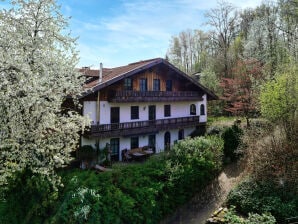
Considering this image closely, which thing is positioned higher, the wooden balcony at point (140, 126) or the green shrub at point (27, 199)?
the wooden balcony at point (140, 126)

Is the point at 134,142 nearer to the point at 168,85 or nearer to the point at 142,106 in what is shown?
the point at 142,106

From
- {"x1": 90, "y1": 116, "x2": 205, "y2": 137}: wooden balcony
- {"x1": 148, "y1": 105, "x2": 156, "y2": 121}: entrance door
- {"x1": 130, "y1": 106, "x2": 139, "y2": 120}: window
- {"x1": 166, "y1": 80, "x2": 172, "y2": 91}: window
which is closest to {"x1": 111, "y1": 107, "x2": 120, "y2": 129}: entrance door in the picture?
{"x1": 90, "y1": 116, "x2": 205, "y2": 137}: wooden balcony

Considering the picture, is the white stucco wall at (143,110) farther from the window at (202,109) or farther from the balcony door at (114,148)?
the balcony door at (114,148)

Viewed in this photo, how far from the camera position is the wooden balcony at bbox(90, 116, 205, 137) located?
16875 mm

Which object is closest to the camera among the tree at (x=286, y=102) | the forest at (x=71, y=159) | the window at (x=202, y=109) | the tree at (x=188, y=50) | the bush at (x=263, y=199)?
the forest at (x=71, y=159)

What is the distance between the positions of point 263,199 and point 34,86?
9.65m

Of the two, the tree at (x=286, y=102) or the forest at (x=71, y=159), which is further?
the tree at (x=286, y=102)

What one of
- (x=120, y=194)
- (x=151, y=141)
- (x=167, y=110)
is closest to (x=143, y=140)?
(x=151, y=141)

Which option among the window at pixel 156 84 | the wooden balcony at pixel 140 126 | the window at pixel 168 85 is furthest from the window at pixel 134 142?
the window at pixel 168 85

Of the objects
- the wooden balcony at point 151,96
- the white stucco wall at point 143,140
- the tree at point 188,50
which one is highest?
the tree at point 188,50

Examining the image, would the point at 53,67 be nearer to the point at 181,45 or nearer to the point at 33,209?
the point at 33,209

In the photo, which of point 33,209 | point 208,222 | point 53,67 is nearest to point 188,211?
point 208,222

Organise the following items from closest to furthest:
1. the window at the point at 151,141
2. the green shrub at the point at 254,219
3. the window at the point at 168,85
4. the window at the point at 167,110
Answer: the green shrub at the point at 254,219, the window at the point at 151,141, the window at the point at 168,85, the window at the point at 167,110

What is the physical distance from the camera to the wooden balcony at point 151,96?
703 inches
